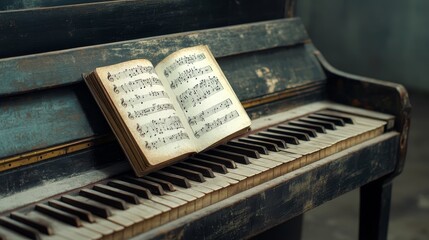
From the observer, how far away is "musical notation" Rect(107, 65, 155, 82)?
6.06ft

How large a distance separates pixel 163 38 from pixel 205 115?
0.34 metres

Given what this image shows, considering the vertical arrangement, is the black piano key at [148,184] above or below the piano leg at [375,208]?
above

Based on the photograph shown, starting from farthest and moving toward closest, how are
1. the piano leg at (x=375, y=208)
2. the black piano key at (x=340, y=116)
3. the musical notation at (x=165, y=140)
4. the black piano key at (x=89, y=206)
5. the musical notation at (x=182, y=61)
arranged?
1. the piano leg at (x=375, y=208)
2. the black piano key at (x=340, y=116)
3. the musical notation at (x=182, y=61)
4. the musical notation at (x=165, y=140)
5. the black piano key at (x=89, y=206)

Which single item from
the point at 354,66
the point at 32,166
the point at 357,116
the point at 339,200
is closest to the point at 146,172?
the point at 32,166

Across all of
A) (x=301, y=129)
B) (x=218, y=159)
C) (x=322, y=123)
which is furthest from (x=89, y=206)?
(x=322, y=123)

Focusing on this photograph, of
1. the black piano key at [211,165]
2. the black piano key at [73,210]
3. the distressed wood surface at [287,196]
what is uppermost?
the black piano key at [211,165]

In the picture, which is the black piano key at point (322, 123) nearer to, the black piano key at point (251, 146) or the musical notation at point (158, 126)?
the black piano key at point (251, 146)

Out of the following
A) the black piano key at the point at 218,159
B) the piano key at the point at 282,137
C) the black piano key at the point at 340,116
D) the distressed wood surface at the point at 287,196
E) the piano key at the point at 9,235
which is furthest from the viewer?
the black piano key at the point at 340,116

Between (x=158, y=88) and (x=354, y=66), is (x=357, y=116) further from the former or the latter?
(x=354, y=66)

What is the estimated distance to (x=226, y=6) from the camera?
8.12 ft

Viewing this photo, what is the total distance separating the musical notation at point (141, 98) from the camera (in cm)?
182

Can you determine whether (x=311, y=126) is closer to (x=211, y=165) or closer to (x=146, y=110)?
(x=211, y=165)

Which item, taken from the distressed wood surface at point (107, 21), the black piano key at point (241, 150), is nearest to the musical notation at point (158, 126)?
the black piano key at point (241, 150)

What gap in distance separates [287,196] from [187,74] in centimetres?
45
